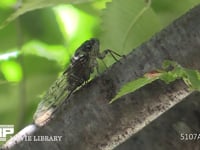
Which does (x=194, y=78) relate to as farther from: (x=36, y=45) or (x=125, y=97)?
(x=36, y=45)

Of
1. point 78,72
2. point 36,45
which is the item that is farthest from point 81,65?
point 36,45

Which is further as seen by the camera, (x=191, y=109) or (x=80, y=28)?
(x=80, y=28)

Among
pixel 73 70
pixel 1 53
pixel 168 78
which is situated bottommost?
pixel 168 78

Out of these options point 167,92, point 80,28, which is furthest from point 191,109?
point 80,28

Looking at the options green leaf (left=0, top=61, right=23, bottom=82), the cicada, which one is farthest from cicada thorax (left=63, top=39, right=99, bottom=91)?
green leaf (left=0, top=61, right=23, bottom=82)

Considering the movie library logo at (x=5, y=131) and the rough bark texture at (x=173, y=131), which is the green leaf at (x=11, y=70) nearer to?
the movie library logo at (x=5, y=131)

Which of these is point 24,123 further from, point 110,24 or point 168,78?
point 168,78
